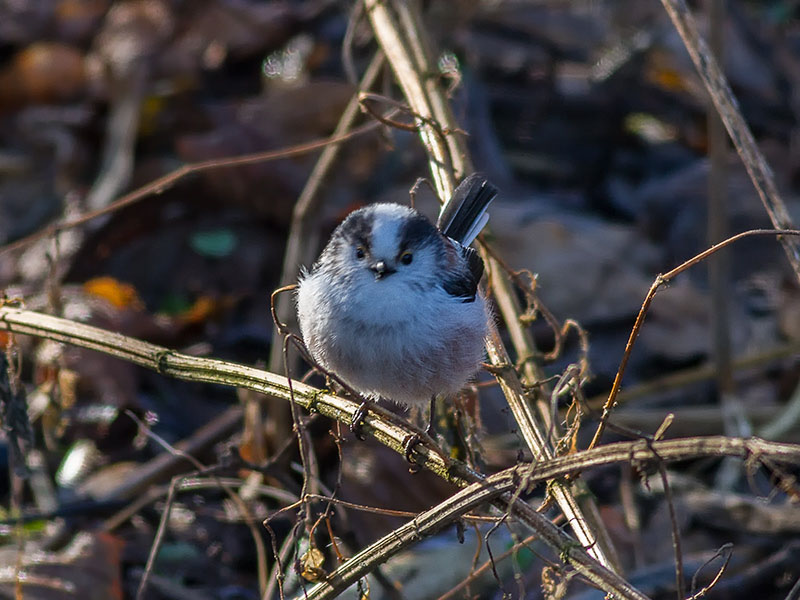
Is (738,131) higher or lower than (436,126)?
lower

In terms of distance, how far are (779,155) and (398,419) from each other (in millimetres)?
4789

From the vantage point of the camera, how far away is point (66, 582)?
11.2 ft

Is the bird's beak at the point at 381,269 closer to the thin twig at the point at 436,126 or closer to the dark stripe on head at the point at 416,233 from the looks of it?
the dark stripe on head at the point at 416,233

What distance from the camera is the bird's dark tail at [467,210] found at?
3027 mm

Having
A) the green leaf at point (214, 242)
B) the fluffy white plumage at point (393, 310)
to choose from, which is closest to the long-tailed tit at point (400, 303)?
the fluffy white plumage at point (393, 310)

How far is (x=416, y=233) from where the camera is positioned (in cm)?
305

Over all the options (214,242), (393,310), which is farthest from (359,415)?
(214,242)

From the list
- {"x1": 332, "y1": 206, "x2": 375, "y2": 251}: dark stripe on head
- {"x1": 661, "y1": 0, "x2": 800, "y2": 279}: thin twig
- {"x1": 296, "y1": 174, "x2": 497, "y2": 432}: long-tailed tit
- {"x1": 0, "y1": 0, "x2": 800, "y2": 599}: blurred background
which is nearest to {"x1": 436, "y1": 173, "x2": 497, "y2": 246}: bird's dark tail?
{"x1": 296, "y1": 174, "x2": 497, "y2": 432}: long-tailed tit

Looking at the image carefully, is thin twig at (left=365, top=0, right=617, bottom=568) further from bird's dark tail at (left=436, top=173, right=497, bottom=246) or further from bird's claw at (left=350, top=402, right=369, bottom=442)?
bird's claw at (left=350, top=402, right=369, bottom=442)

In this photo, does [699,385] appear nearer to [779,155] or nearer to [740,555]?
[740,555]

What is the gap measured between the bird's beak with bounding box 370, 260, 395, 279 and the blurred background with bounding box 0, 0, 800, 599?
455 mm

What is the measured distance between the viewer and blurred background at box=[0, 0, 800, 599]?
12.7ft

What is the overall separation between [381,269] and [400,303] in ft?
0.39

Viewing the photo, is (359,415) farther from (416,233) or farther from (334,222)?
(334,222)
